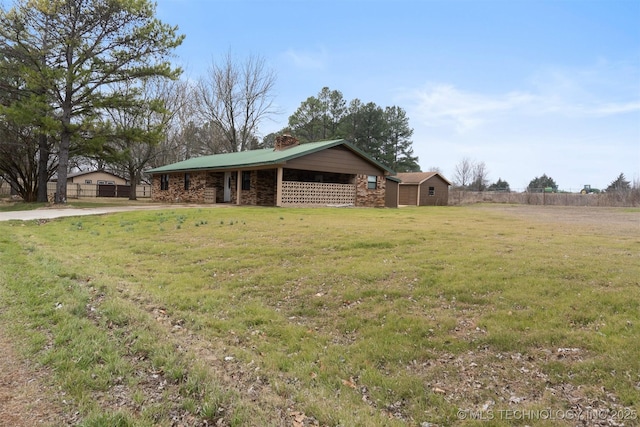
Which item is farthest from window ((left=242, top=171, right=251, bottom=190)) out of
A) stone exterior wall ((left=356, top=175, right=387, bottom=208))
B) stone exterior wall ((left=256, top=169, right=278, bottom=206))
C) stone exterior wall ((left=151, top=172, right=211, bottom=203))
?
stone exterior wall ((left=356, top=175, right=387, bottom=208))

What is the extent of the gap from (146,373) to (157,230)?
7.75m

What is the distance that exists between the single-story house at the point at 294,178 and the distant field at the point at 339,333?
520 inches

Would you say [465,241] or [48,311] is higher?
[465,241]

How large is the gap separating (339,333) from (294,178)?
19.3m

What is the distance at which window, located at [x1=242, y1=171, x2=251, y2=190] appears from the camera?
912 inches

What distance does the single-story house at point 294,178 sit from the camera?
20.3 m

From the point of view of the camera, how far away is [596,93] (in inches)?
530

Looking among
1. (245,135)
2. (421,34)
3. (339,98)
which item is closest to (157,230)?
(421,34)

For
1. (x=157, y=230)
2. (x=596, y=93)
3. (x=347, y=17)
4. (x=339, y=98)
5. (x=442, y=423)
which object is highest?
(x=339, y=98)

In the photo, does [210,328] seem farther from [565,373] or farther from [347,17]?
[347,17]

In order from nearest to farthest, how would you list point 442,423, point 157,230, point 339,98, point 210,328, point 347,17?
1. point 442,423
2. point 210,328
3. point 157,230
4. point 347,17
5. point 339,98

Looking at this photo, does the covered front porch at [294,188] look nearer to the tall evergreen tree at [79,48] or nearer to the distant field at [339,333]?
the tall evergreen tree at [79,48]

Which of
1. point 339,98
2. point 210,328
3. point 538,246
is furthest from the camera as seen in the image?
point 339,98

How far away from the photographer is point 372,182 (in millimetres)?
24156
